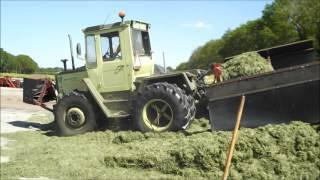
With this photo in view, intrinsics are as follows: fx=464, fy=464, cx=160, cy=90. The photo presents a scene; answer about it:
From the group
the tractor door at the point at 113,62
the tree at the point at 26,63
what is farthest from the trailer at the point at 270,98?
the tree at the point at 26,63

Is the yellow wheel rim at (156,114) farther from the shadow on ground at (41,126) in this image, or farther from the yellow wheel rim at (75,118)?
the shadow on ground at (41,126)

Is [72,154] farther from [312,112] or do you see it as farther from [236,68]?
[312,112]

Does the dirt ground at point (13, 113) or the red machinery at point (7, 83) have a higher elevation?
the red machinery at point (7, 83)

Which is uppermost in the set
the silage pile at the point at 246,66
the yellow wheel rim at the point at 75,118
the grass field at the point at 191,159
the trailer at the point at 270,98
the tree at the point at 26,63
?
the tree at the point at 26,63

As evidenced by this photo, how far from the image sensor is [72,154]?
27.1 feet

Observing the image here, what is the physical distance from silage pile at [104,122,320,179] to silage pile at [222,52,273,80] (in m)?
1.93

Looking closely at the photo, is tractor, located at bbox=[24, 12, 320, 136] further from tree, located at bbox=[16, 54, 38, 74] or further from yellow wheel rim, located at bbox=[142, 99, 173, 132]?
tree, located at bbox=[16, 54, 38, 74]

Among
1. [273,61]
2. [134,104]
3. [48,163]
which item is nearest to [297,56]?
[273,61]

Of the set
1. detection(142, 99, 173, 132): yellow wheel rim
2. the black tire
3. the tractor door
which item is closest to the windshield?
the tractor door

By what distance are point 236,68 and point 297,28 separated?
2277 inches

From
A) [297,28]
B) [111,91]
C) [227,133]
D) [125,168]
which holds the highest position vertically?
[297,28]

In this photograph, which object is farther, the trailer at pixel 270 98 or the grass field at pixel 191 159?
the trailer at pixel 270 98

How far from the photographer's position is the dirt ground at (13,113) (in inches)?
467

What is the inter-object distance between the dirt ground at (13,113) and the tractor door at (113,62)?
2610mm
